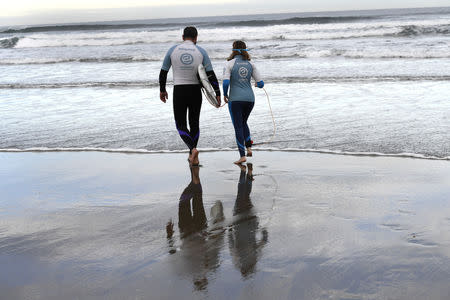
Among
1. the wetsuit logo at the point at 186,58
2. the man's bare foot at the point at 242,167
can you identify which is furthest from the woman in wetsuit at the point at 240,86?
the wetsuit logo at the point at 186,58

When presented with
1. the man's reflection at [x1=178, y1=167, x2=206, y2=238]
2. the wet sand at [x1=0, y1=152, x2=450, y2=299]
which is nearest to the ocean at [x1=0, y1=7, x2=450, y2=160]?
the wet sand at [x1=0, y1=152, x2=450, y2=299]

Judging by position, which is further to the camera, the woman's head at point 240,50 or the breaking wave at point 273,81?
the breaking wave at point 273,81

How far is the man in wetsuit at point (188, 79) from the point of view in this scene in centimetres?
611

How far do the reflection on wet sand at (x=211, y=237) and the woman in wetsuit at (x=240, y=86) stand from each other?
167cm

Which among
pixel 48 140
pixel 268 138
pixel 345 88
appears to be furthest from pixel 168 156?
pixel 345 88

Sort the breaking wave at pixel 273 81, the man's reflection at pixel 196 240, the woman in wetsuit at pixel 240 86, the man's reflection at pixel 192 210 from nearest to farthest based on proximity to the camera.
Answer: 1. the man's reflection at pixel 196 240
2. the man's reflection at pixel 192 210
3. the woman in wetsuit at pixel 240 86
4. the breaking wave at pixel 273 81

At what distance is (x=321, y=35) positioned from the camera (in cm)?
3291

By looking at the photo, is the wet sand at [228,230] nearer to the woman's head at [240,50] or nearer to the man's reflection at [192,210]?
the man's reflection at [192,210]

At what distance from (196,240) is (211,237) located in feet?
0.40

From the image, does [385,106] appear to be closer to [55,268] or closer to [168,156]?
[168,156]

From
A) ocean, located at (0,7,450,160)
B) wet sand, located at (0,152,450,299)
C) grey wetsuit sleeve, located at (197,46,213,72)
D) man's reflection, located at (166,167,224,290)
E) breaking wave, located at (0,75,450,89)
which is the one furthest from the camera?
breaking wave, located at (0,75,450,89)

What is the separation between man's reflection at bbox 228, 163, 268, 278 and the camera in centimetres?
315

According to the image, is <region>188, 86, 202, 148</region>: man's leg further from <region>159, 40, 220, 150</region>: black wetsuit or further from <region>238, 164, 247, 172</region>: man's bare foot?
<region>238, 164, 247, 172</region>: man's bare foot

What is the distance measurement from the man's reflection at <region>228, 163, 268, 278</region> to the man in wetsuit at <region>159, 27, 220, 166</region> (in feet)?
5.74
